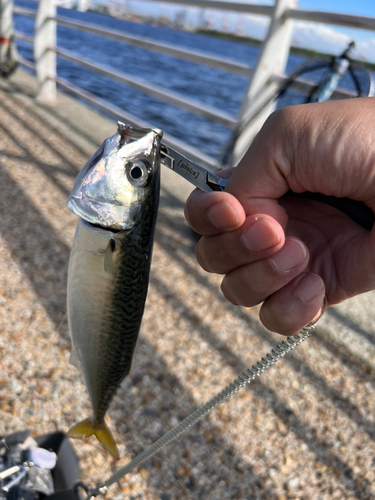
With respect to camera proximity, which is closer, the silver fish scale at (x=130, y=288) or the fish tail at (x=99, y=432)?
the silver fish scale at (x=130, y=288)

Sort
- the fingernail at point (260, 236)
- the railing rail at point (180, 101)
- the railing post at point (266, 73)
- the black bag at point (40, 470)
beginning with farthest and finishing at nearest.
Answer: the railing rail at point (180, 101) → the railing post at point (266, 73) → the black bag at point (40, 470) → the fingernail at point (260, 236)

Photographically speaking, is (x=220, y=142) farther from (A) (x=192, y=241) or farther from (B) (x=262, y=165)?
A: (B) (x=262, y=165)

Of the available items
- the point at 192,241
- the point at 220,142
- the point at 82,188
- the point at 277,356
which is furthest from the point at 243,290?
the point at 220,142

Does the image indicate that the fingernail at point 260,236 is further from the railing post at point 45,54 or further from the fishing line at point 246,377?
the railing post at point 45,54

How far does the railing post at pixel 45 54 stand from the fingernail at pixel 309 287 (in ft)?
22.5

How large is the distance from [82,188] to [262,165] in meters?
0.59

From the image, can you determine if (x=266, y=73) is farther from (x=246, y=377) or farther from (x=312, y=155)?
(x=246, y=377)

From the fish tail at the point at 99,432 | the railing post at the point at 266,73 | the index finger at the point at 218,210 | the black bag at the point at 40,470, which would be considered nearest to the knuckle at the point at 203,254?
the index finger at the point at 218,210

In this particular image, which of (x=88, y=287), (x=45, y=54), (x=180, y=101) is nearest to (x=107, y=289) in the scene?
(x=88, y=287)

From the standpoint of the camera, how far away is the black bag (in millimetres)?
1539

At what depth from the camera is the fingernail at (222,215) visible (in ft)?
3.86

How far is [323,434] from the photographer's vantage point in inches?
90.4

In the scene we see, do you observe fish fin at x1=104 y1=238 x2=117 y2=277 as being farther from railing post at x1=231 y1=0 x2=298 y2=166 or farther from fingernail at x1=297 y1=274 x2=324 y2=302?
railing post at x1=231 y1=0 x2=298 y2=166

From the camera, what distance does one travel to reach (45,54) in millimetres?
6809
